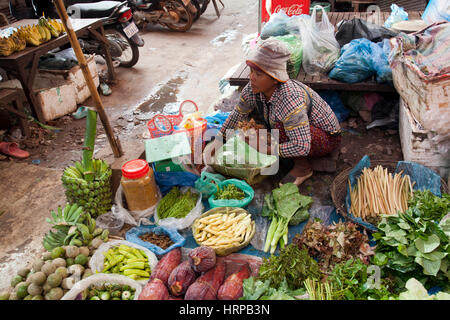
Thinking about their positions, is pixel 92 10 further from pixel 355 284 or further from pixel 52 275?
pixel 355 284

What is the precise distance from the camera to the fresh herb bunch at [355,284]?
82.9 inches

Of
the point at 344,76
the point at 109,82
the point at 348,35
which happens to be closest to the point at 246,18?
the point at 109,82

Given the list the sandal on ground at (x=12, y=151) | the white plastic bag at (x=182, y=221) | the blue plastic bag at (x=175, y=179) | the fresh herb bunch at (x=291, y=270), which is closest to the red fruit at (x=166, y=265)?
the white plastic bag at (x=182, y=221)

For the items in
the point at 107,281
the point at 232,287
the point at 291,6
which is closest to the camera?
the point at 232,287

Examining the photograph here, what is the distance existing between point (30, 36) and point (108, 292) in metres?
3.79

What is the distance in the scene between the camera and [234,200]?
9.99ft

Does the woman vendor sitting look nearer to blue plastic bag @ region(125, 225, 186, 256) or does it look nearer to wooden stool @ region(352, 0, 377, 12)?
blue plastic bag @ region(125, 225, 186, 256)

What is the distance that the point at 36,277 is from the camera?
2.32 meters

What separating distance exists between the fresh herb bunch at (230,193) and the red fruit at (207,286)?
2.42ft

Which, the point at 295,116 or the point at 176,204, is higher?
the point at 295,116

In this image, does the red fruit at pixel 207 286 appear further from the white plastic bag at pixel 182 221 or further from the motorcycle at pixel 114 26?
the motorcycle at pixel 114 26

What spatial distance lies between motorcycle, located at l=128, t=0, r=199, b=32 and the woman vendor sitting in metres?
5.58

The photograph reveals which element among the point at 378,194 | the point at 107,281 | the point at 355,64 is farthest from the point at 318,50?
the point at 107,281

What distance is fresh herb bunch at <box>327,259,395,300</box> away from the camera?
82.9 inches
